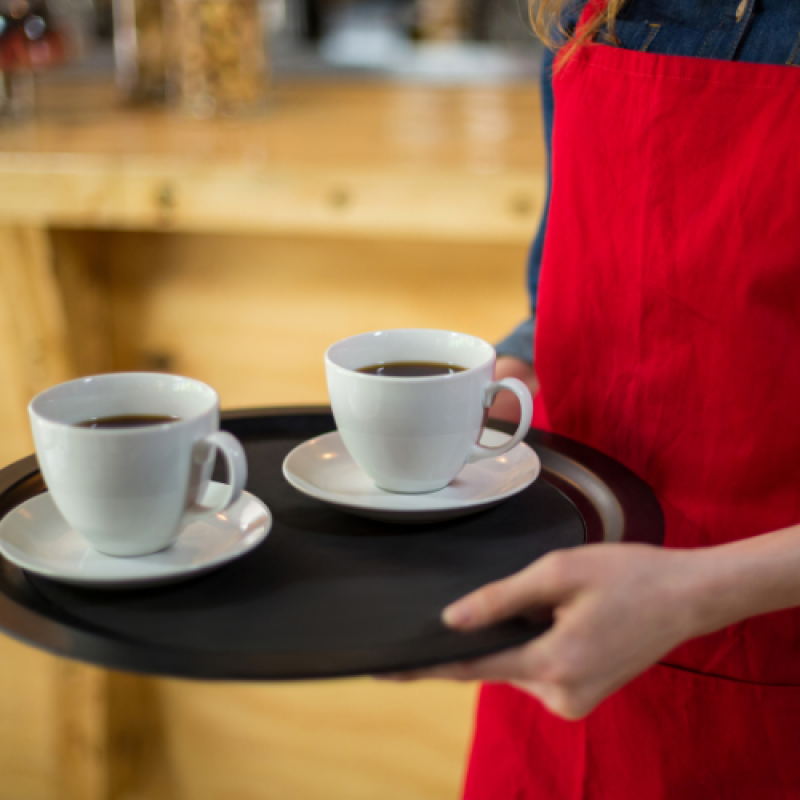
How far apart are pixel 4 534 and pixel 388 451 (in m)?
0.24

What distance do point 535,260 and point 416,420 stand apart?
0.38m

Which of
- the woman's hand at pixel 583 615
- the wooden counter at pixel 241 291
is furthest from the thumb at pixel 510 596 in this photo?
the wooden counter at pixel 241 291

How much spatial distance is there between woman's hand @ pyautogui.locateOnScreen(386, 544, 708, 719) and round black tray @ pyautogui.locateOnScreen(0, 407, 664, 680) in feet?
0.05

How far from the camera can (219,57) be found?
148 cm

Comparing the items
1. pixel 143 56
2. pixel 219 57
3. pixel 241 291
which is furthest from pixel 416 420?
pixel 143 56

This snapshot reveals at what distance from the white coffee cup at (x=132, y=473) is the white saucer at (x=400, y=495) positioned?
9cm

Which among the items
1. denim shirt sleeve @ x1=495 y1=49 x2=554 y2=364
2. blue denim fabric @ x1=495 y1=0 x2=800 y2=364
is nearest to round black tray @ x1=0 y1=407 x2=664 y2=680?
denim shirt sleeve @ x1=495 y1=49 x2=554 y2=364

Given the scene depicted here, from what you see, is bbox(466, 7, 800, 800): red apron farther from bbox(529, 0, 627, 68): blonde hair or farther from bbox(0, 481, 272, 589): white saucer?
bbox(0, 481, 272, 589): white saucer

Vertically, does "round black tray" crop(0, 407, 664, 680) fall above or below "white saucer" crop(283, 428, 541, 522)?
below

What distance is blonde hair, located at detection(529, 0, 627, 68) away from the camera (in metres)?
0.69

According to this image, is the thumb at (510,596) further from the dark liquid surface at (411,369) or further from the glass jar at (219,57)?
the glass jar at (219,57)

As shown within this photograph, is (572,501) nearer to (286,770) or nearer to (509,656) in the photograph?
(509,656)

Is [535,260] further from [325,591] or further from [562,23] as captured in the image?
[325,591]

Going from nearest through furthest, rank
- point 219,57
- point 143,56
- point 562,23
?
point 562,23 → point 219,57 → point 143,56
